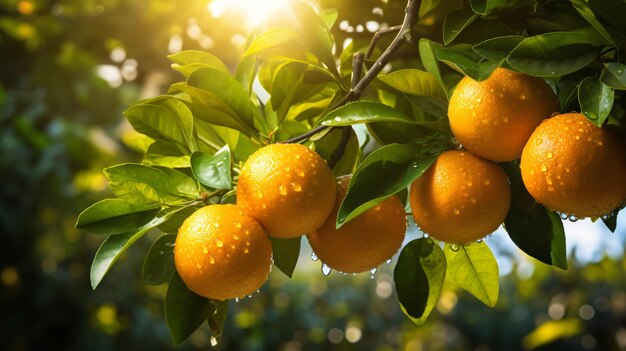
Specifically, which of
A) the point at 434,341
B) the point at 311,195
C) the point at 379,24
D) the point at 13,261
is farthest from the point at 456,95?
the point at 434,341

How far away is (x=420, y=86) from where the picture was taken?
2.60 ft

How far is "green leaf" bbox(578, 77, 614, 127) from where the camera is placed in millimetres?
642

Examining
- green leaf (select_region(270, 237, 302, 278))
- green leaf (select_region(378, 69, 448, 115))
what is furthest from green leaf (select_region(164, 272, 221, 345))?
green leaf (select_region(378, 69, 448, 115))

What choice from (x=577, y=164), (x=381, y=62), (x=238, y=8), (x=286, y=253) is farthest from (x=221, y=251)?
(x=238, y=8)

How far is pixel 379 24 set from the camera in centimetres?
116

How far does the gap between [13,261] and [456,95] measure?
321 centimetres

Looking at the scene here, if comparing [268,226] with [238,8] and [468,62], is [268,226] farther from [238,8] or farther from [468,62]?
[238,8]

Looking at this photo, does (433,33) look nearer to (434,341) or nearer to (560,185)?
(560,185)

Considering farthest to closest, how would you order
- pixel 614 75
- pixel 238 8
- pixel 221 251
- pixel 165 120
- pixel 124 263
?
pixel 124 263 → pixel 238 8 → pixel 165 120 → pixel 221 251 → pixel 614 75

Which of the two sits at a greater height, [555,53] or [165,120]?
[555,53]

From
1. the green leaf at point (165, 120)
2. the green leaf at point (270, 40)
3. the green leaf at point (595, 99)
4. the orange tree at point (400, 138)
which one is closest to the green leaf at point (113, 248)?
the orange tree at point (400, 138)

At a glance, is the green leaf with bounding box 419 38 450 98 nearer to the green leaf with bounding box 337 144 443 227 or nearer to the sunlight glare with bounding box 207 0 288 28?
the green leaf with bounding box 337 144 443 227

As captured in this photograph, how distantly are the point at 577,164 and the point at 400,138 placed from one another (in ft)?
0.67

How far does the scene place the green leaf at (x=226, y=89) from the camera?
822 millimetres
